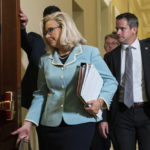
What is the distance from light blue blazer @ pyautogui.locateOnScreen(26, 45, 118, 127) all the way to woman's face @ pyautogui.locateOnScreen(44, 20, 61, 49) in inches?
3.3

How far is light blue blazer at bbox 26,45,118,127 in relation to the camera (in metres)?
1.88

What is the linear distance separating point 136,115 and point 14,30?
1.46 metres

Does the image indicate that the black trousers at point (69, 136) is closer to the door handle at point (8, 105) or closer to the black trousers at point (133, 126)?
the door handle at point (8, 105)

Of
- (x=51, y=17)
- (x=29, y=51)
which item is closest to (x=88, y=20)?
(x=29, y=51)

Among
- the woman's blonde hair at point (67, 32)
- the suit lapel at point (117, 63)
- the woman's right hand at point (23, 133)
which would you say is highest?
the woman's blonde hair at point (67, 32)

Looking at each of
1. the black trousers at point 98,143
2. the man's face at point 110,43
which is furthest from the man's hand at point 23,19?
the man's face at point 110,43

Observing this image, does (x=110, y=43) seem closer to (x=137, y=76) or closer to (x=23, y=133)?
(x=137, y=76)

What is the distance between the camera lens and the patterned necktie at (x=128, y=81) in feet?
9.11

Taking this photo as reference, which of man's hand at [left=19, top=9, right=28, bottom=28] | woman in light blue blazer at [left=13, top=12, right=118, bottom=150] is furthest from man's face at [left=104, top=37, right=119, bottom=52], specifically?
woman in light blue blazer at [left=13, top=12, right=118, bottom=150]

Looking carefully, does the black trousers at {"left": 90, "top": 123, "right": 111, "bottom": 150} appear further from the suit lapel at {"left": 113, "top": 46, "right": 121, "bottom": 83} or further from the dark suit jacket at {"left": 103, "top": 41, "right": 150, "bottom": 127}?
the suit lapel at {"left": 113, "top": 46, "right": 121, "bottom": 83}

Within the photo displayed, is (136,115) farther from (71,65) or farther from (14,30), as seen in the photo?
(14,30)

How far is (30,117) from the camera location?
1961 mm

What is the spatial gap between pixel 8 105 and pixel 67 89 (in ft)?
1.27

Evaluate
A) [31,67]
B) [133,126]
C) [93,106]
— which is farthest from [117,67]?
[93,106]
